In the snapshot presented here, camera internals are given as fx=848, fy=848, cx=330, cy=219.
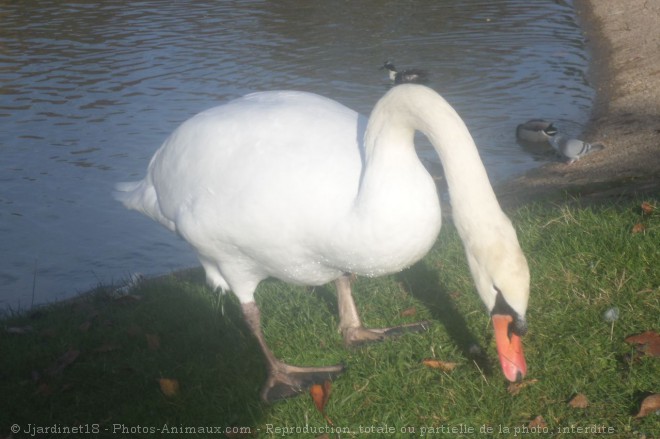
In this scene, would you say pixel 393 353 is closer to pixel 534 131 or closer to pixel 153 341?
pixel 153 341

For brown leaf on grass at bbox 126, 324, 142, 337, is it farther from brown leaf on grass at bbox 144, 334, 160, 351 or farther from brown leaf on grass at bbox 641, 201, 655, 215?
brown leaf on grass at bbox 641, 201, 655, 215

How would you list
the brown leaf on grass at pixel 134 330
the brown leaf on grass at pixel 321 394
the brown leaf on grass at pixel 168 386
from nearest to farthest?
1. the brown leaf on grass at pixel 321 394
2. the brown leaf on grass at pixel 168 386
3. the brown leaf on grass at pixel 134 330

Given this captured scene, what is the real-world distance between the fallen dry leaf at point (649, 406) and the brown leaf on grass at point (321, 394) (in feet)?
5.06

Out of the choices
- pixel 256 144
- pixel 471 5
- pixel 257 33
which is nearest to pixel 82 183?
pixel 256 144

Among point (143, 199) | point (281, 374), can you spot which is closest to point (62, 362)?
point (143, 199)

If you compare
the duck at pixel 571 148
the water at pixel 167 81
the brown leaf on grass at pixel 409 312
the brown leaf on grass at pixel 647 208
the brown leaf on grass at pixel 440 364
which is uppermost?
the brown leaf on grass at pixel 647 208

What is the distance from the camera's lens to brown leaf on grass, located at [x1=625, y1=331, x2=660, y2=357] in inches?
172

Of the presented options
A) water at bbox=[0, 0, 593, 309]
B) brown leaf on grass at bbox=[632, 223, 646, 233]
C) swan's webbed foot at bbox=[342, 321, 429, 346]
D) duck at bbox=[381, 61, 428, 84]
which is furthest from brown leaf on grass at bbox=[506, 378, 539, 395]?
duck at bbox=[381, 61, 428, 84]

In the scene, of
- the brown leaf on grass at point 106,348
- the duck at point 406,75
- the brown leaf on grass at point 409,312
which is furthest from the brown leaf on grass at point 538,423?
the duck at point 406,75

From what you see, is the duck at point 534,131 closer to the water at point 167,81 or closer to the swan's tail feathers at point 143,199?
the water at point 167,81

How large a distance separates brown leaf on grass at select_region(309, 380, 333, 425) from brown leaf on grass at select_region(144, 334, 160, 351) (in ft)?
4.13

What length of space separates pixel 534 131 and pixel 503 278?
7.80 metres

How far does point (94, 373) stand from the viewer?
513 centimetres

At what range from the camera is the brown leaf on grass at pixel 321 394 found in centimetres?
447
